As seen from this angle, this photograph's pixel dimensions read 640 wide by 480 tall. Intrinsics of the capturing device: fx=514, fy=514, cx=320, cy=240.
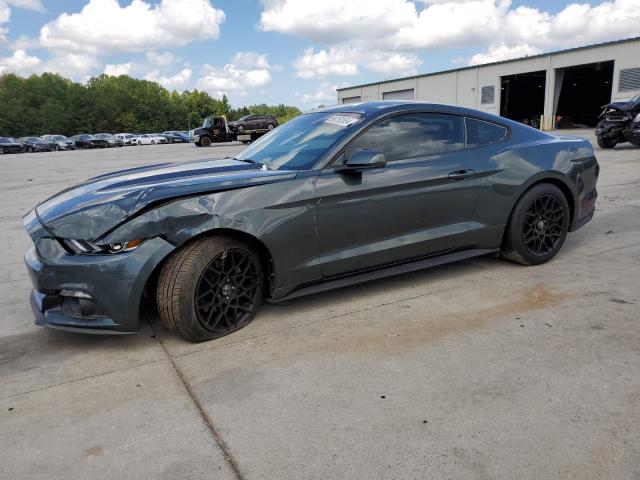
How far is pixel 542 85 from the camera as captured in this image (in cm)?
4931

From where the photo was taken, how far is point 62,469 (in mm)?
2131

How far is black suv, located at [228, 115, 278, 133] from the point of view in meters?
35.1

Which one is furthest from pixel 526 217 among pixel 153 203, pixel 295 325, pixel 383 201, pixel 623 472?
pixel 153 203

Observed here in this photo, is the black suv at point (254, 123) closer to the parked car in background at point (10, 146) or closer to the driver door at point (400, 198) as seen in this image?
the parked car in background at point (10, 146)

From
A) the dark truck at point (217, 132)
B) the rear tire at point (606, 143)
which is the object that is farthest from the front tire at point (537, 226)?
the dark truck at point (217, 132)

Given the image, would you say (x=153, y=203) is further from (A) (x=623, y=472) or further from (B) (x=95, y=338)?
(A) (x=623, y=472)

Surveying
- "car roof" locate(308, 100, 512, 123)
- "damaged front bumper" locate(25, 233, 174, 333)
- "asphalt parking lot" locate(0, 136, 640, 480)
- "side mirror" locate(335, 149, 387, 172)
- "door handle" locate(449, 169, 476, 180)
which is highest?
"car roof" locate(308, 100, 512, 123)

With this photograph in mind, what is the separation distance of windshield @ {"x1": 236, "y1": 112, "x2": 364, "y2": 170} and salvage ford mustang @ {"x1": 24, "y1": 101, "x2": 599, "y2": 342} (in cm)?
2

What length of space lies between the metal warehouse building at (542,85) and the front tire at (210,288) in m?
34.9

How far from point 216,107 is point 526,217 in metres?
109

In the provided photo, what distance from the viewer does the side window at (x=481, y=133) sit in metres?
4.18

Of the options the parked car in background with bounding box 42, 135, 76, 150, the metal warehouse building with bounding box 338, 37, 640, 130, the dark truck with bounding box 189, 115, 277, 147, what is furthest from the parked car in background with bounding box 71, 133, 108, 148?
the metal warehouse building with bounding box 338, 37, 640, 130

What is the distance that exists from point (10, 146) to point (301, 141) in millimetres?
48936

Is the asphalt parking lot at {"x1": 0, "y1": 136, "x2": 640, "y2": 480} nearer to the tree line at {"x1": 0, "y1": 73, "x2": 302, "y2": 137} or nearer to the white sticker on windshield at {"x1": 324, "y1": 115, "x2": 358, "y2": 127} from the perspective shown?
the white sticker on windshield at {"x1": 324, "y1": 115, "x2": 358, "y2": 127}
